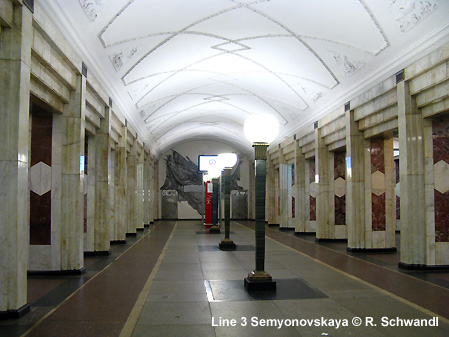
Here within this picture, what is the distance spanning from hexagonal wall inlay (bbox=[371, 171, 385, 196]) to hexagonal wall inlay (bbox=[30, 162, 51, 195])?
27.0ft

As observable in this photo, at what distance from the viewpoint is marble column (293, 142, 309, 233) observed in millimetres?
16906

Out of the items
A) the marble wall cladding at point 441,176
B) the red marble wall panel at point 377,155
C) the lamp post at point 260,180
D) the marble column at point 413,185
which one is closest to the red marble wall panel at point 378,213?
the red marble wall panel at point 377,155

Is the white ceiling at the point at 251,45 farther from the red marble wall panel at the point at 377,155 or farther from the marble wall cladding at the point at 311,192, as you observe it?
the marble wall cladding at the point at 311,192

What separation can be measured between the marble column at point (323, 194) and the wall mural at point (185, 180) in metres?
14.6

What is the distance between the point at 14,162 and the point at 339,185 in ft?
36.9

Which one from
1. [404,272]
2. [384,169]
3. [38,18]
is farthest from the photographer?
[384,169]

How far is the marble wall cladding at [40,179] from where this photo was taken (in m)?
7.70

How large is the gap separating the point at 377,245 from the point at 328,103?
440cm

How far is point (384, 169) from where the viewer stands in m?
11.7

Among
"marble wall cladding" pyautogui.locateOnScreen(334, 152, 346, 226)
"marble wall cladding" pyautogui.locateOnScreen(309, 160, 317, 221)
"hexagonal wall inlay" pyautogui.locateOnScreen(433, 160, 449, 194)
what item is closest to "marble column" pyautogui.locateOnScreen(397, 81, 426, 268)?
"hexagonal wall inlay" pyautogui.locateOnScreen(433, 160, 449, 194)

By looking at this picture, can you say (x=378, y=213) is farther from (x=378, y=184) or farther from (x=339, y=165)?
(x=339, y=165)

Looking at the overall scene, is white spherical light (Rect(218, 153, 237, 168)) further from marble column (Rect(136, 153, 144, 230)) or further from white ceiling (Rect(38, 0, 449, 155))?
marble column (Rect(136, 153, 144, 230))

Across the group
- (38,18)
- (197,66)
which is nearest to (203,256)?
(197,66)

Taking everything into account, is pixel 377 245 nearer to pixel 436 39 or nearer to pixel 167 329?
pixel 436 39
